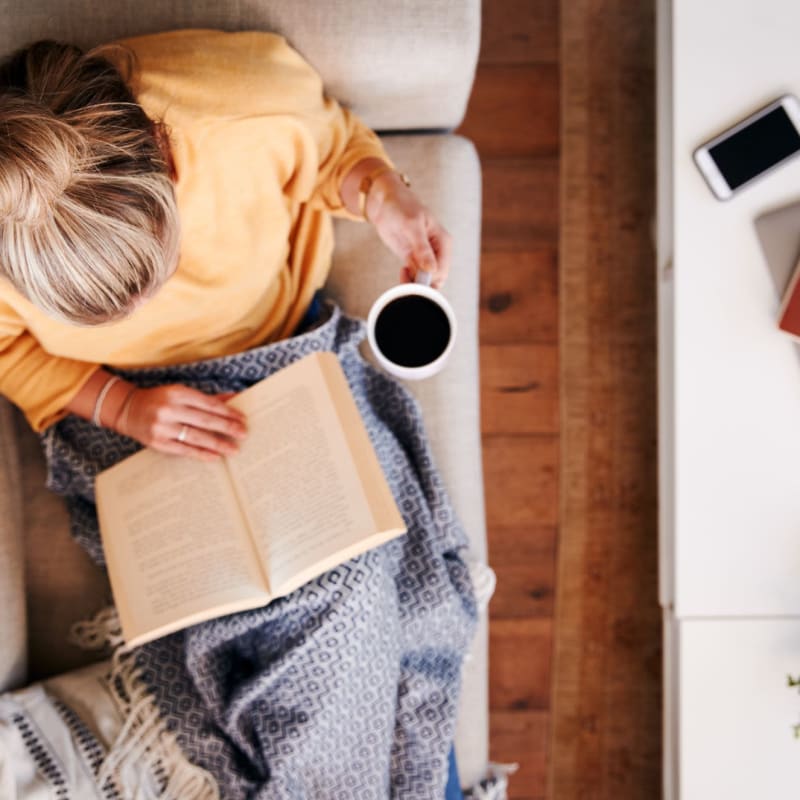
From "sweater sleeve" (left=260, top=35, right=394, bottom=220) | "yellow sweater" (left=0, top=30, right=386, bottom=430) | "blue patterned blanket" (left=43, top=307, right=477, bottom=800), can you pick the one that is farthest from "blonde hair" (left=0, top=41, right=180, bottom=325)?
"blue patterned blanket" (left=43, top=307, right=477, bottom=800)

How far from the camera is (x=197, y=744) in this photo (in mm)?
970

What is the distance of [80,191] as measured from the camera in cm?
63

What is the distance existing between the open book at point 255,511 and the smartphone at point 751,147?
463 millimetres

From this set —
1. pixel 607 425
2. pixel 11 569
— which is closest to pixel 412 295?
pixel 11 569

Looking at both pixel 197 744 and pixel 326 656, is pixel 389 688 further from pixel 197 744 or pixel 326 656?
pixel 197 744

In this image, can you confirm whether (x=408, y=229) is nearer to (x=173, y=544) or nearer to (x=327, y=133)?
(x=327, y=133)

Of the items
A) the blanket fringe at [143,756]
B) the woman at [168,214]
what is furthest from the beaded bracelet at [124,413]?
the blanket fringe at [143,756]

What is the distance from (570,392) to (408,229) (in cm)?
62

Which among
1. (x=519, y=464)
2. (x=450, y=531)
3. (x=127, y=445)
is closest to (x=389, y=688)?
(x=450, y=531)

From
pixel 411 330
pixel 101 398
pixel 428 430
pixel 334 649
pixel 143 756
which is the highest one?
pixel 411 330

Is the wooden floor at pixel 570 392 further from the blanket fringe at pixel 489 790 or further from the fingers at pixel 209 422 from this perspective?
the fingers at pixel 209 422

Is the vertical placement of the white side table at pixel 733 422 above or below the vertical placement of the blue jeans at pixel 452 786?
above

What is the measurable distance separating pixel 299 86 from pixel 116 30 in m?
0.23

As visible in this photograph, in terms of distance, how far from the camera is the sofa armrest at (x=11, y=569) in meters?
0.97
